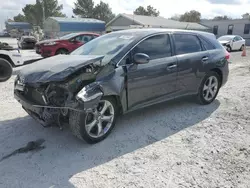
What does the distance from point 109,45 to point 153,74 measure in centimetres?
97

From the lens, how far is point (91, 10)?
7381 cm

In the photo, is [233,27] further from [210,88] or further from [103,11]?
[103,11]

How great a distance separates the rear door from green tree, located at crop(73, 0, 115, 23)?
74.0m

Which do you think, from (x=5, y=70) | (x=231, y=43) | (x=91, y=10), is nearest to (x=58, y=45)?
(x=5, y=70)

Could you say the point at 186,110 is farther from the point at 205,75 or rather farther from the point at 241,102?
the point at 241,102

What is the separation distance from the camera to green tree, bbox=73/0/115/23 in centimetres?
7356

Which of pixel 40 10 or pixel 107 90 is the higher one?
pixel 40 10

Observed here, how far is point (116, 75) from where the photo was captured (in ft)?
11.3

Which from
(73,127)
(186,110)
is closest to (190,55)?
(186,110)

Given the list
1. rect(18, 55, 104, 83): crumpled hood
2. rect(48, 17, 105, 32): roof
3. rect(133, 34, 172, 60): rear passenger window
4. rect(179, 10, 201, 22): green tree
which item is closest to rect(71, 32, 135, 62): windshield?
rect(133, 34, 172, 60): rear passenger window

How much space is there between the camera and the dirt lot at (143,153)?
2.68 meters

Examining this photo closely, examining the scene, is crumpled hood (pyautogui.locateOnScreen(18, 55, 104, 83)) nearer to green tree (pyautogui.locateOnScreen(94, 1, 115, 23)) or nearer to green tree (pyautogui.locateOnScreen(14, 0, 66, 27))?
green tree (pyautogui.locateOnScreen(94, 1, 115, 23))

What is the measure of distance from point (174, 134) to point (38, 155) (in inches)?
85.2

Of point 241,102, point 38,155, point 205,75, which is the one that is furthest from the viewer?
point 241,102
